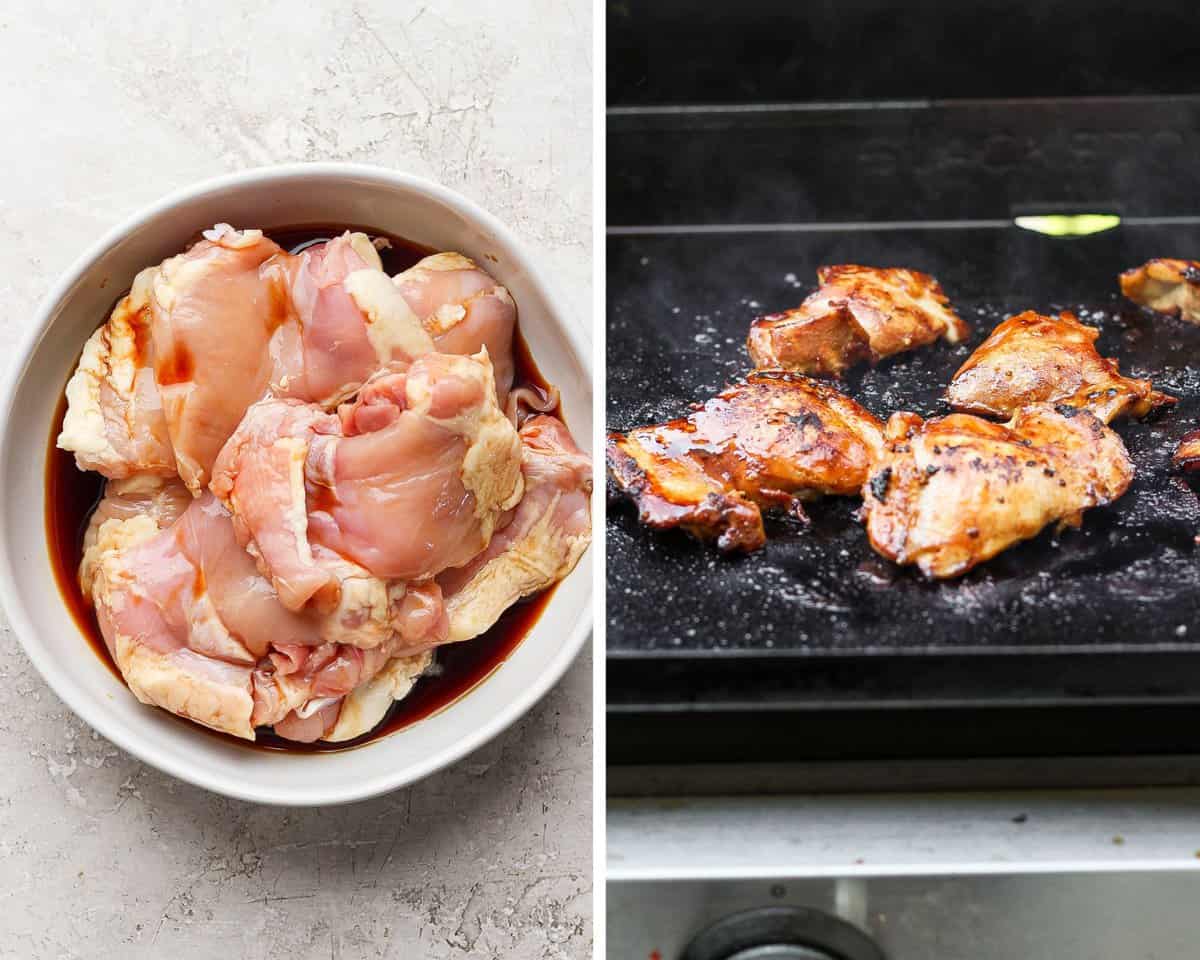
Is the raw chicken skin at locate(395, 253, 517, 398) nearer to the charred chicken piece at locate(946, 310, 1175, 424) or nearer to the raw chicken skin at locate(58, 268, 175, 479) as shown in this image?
the raw chicken skin at locate(58, 268, 175, 479)

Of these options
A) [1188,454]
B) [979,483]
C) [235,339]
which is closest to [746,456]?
[979,483]

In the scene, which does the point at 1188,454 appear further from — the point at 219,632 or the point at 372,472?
the point at 219,632

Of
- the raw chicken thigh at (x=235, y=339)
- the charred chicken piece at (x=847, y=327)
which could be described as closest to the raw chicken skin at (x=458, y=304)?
the raw chicken thigh at (x=235, y=339)

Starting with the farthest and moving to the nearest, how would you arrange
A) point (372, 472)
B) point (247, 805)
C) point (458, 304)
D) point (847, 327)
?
point (247, 805) → point (458, 304) → point (372, 472) → point (847, 327)

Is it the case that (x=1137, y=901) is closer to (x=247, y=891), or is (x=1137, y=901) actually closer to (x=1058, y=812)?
(x=1058, y=812)

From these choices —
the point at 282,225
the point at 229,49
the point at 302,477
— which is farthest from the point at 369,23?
the point at 302,477

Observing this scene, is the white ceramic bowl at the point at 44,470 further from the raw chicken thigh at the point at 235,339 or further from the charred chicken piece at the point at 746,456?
the charred chicken piece at the point at 746,456

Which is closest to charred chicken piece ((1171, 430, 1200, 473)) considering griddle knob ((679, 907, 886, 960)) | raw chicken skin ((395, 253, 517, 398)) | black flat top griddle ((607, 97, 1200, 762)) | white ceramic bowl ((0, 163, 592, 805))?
black flat top griddle ((607, 97, 1200, 762))

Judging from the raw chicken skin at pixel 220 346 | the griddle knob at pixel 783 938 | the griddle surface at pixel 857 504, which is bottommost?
the griddle knob at pixel 783 938
